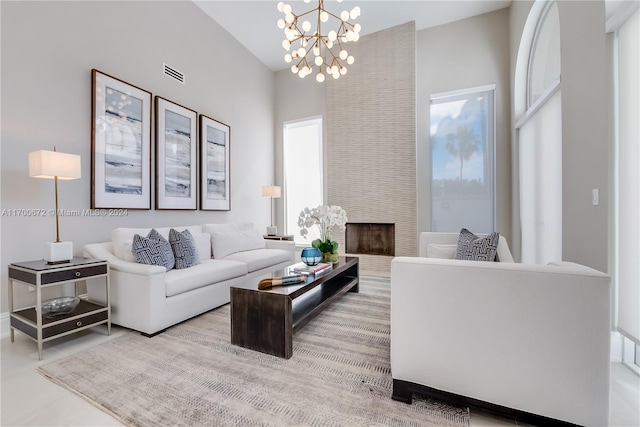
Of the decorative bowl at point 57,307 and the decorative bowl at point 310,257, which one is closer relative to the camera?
the decorative bowl at point 57,307

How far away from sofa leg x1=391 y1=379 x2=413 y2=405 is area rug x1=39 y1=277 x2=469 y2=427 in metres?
0.03

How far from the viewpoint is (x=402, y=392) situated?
1.43 m

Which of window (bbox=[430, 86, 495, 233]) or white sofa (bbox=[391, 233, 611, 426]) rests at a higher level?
window (bbox=[430, 86, 495, 233])

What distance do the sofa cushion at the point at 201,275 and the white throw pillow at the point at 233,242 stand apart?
1.75 ft

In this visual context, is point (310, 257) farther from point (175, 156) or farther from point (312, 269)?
point (175, 156)

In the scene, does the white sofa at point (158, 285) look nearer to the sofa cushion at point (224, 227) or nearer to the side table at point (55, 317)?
the side table at point (55, 317)

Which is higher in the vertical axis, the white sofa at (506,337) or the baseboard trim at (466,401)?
the white sofa at (506,337)

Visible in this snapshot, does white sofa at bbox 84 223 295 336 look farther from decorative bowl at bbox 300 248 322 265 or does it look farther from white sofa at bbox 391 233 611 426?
white sofa at bbox 391 233 611 426

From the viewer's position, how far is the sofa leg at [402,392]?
1417mm

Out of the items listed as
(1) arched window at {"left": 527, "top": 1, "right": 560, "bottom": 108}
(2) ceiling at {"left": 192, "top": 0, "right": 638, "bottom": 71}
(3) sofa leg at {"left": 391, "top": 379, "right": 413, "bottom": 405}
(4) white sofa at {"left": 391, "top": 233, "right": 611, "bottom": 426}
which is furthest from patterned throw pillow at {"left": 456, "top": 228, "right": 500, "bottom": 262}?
(2) ceiling at {"left": 192, "top": 0, "right": 638, "bottom": 71}

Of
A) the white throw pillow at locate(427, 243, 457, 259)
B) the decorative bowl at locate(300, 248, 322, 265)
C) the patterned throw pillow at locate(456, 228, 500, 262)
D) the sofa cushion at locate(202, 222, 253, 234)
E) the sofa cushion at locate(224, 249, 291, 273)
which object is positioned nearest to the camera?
the patterned throw pillow at locate(456, 228, 500, 262)

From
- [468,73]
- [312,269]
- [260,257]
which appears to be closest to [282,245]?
[260,257]

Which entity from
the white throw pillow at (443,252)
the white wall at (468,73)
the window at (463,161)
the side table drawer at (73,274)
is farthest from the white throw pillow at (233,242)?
the window at (463,161)

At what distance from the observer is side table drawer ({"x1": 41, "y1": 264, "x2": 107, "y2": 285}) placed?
195 cm
